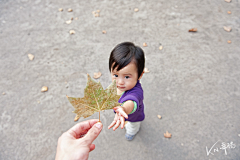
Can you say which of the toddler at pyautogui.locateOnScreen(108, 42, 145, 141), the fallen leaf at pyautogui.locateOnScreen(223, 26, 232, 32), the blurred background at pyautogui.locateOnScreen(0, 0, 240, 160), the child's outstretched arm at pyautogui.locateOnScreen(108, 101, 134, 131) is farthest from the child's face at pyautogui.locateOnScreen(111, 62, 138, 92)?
the fallen leaf at pyautogui.locateOnScreen(223, 26, 232, 32)

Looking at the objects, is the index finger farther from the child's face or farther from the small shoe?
the small shoe

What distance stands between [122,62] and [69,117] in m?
1.49

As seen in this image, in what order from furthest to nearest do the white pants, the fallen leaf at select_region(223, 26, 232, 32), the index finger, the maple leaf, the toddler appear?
the fallen leaf at select_region(223, 26, 232, 32), the white pants, the toddler, the index finger, the maple leaf

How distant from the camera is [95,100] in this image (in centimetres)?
101

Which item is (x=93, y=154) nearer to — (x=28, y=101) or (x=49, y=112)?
(x=49, y=112)

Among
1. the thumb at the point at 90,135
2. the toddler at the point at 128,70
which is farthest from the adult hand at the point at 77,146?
the toddler at the point at 128,70

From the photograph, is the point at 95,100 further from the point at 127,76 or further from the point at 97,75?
the point at 97,75

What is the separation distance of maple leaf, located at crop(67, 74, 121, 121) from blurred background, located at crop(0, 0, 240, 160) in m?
1.39

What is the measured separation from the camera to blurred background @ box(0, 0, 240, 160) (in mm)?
2234

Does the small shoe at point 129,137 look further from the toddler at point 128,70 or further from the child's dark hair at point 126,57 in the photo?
the child's dark hair at point 126,57

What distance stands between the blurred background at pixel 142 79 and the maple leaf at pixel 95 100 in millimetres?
1394

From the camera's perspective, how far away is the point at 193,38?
126 inches

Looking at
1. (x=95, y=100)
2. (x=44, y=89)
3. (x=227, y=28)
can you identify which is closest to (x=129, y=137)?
(x=95, y=100)

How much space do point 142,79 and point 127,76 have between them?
4.25 feet
